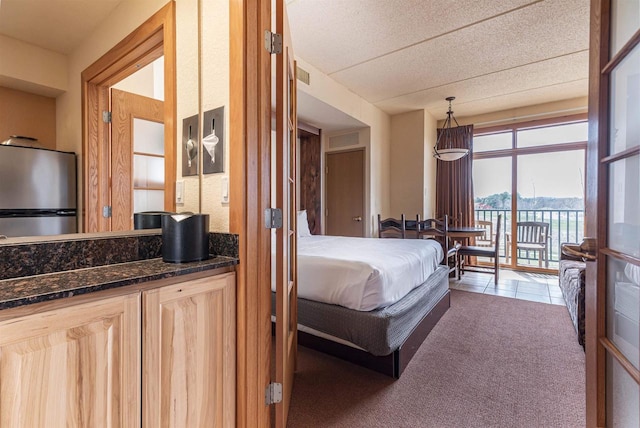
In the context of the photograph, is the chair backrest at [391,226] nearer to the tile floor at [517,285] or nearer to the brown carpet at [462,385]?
the tile floor at [517,285]

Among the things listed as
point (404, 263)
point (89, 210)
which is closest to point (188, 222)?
point (89, 210)

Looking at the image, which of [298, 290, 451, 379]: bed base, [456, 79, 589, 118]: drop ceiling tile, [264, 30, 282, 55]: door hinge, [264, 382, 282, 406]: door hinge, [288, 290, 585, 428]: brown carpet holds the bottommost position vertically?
[288, 290, 585, 428]: brown carpet

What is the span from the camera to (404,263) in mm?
2326

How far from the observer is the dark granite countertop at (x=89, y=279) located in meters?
0.75

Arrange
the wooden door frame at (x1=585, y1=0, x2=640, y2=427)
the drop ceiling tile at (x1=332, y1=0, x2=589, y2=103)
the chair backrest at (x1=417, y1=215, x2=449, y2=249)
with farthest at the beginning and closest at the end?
the chair backrest at (x1=417, y1=215, x2=449, y2=249) → the drop ceiling tile at (x1=332, y1=0, x2=589, y2=103) → the wooden door frame at (x1=585, y1=0, x2=640, y2=427)

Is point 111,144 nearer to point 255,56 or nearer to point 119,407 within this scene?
point 255,56

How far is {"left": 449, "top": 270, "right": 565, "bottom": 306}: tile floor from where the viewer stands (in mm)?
3758

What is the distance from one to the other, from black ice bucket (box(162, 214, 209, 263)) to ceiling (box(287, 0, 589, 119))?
2.24m

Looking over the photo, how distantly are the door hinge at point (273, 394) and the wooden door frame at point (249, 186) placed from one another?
0.10 feet

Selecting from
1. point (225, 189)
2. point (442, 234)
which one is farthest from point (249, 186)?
point (442, 234)

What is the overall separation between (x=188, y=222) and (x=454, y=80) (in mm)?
4016

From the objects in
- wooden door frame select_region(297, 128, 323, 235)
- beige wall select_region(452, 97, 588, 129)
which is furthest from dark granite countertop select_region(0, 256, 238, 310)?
beige wall select_region(452, 97, 588, 129)

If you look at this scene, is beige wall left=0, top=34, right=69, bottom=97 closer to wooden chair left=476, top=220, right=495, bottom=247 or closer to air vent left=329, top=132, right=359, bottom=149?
air vent left=329, top=132, right=359, bottom=149

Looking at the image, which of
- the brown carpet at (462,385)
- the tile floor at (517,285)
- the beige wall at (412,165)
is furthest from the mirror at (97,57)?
the beige wall at (412,165)
